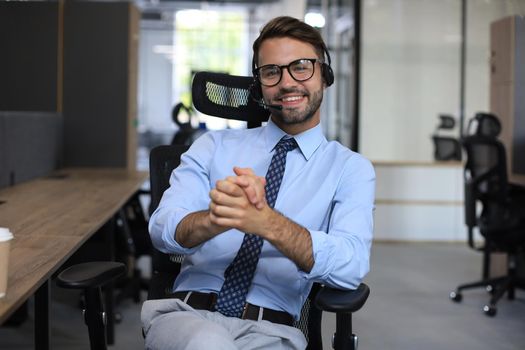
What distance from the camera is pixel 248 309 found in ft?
5.41

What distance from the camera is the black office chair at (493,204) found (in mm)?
3811

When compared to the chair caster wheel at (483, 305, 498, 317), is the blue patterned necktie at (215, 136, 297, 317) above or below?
above

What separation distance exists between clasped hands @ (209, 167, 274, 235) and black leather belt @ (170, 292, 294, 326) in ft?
0.97

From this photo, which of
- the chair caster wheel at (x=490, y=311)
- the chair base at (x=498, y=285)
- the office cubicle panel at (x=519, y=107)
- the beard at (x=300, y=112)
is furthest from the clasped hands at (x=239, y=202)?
the office cubicle panel at (x=519, y=107)

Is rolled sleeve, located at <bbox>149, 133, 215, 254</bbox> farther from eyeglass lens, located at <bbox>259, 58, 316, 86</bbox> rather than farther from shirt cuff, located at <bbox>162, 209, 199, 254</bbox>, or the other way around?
eyeglass lens, located at <bbox>259, 58, 316, 86</bbox>

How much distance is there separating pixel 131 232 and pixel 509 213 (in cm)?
200

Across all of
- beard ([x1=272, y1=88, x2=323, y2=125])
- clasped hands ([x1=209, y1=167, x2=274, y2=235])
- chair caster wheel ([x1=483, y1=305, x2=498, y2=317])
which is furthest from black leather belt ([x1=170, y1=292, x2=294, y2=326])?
chair caster wheel ([x1=483, y1=305, x2=498, y2=317])

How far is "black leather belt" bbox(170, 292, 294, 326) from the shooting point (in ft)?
5.40

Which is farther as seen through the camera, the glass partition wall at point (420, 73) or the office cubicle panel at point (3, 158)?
the glass partition wall at point (420, 73)

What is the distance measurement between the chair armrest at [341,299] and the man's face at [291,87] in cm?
45

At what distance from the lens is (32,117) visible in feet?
12.6

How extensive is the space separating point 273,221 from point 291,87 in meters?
0.41

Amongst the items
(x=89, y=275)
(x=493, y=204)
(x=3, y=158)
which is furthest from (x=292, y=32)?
(x=493, y=204)

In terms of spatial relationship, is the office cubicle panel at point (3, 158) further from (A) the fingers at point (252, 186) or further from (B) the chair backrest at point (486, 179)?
(B) the chair backrest at point (486, 179)
